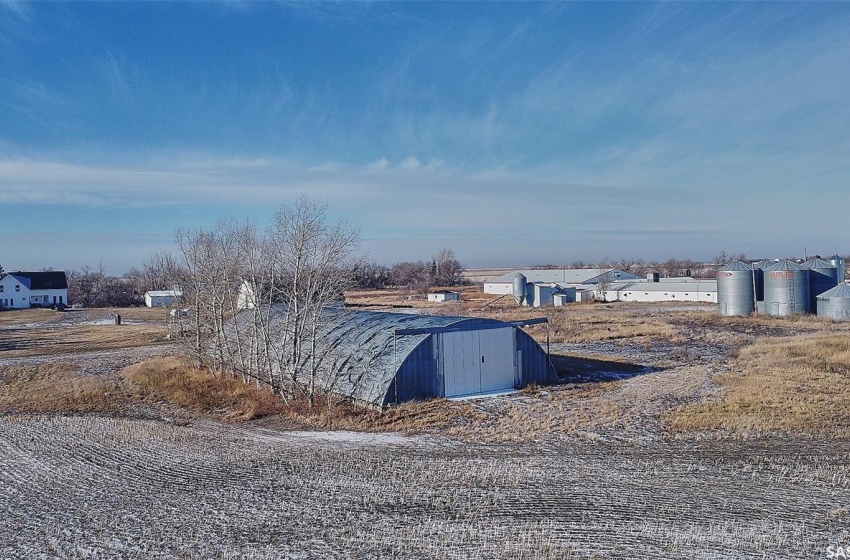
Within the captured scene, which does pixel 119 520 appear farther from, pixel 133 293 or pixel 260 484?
pixel 133 293

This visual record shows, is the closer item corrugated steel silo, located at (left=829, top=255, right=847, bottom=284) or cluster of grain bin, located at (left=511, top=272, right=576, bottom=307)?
corrugated steel silo, located at (left=829, top=255, right=847, bottom=284)

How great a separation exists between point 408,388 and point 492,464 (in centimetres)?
627

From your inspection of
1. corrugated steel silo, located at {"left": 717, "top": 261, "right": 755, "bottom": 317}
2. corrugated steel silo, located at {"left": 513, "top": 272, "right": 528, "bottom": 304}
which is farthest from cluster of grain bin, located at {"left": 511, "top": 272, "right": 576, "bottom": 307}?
corrugated steel silo, located at {"left": 717, "top": 261, "right": 755, "bottom": 317}

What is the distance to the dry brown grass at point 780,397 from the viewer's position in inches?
634

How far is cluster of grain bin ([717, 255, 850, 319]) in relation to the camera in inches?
1853

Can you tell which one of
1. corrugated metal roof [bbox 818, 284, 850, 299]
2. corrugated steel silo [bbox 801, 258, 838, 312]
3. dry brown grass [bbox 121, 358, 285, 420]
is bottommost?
dry brown grass [bbox 121, 358, 285, 420]

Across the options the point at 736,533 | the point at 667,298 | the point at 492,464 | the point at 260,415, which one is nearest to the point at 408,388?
the point at 260,415

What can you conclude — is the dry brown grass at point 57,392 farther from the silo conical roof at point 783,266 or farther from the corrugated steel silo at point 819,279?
the corrugated steel silo at point 819,279

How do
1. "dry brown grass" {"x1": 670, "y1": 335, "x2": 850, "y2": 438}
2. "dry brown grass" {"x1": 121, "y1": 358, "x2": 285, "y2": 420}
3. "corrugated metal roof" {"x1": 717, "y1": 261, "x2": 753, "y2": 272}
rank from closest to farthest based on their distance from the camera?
"dry brown grass" {"x1": 670, "y1": 335, "x2": 850, "y2": 438} → "dry brown grass" {"x1": 121, "y1": 358, "x2": 285, "y2": 420} → "corrugated metal roof" {"x1": 717, "y1": 261, "x2": 753, "y2": 272}

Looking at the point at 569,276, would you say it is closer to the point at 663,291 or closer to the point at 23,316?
the point at 663,291

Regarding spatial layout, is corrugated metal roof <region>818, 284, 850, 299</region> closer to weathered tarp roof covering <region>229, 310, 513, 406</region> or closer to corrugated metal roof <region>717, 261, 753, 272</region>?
corrugated metal roof <region>717, 261, 753, 272</region>

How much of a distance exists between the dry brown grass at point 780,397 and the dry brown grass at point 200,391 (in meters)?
12.4

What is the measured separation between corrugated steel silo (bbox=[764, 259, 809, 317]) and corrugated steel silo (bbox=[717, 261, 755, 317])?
1.19 m

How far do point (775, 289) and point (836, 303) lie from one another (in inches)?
169
